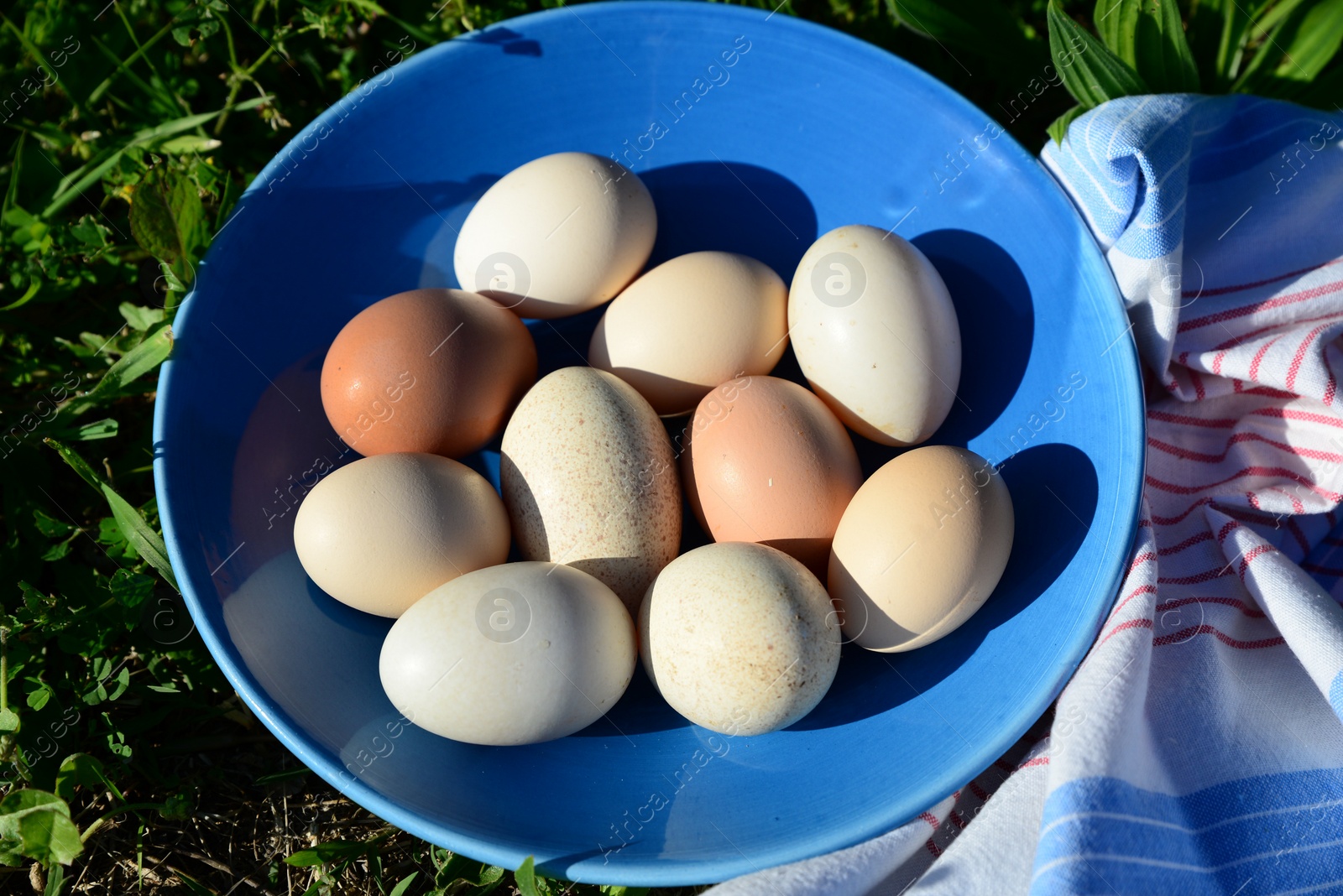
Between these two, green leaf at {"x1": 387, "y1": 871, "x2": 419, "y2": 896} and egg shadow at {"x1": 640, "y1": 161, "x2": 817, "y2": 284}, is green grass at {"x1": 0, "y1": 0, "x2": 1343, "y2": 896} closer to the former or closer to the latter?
green leaf at {"x1": 387, "y1": 871, "x2": 419, "y2": 896}

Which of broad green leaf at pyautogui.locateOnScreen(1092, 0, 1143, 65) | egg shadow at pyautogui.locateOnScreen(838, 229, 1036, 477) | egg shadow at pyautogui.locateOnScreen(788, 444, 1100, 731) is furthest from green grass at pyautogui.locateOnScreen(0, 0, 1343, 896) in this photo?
egg shadow at pyautogui.locateOnScreen(788, 444, 1100, 731)

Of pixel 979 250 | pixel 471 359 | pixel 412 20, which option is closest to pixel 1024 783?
→ pixel 979 250

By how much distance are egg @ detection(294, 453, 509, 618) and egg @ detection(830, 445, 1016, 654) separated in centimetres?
38

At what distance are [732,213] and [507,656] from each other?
642 mm

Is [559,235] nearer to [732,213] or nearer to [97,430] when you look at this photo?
[732,213]

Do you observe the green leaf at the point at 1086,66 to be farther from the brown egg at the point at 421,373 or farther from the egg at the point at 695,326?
the brown egg at the point at 421,373

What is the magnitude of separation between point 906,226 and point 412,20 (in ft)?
2.63

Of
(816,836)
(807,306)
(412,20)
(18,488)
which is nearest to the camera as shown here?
(816,836)

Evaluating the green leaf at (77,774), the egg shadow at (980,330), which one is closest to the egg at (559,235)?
the egg shadow at (980,330)

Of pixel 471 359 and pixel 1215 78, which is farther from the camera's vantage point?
pixel 1215 78

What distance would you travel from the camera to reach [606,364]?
112 cm

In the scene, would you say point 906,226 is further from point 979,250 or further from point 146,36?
point 146,36

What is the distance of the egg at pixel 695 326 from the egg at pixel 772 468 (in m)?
0.05

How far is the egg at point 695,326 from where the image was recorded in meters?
1.06
